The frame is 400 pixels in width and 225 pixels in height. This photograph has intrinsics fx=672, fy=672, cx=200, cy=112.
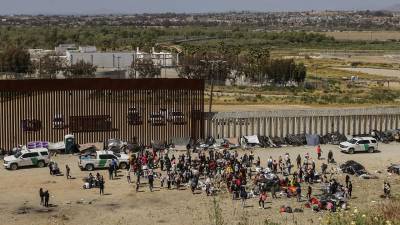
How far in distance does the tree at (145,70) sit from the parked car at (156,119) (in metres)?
37.3

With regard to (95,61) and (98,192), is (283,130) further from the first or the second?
(95,61)

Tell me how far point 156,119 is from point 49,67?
39617 mm

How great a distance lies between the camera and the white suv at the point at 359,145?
38.4m

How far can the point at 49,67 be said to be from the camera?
76438 millimetres

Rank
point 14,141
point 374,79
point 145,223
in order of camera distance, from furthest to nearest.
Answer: point 374,79 < point 14,141 < point 145,223

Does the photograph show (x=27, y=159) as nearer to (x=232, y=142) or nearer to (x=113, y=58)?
(x=232, y=142)

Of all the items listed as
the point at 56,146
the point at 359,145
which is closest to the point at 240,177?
the point at 359,145

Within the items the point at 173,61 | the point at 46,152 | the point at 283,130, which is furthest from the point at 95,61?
the point at 46,152

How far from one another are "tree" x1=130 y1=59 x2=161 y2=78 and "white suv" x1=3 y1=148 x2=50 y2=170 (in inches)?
1704

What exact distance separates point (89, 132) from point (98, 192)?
1010 cm

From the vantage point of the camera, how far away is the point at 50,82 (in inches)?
1501

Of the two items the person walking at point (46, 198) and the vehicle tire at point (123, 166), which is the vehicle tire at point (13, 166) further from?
the person walking at point (46, 198)

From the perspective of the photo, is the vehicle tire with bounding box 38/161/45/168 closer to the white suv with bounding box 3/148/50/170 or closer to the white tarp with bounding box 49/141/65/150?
the white suv with bounding box 3/148/50/170

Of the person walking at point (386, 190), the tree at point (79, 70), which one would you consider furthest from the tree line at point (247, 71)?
the person walking at point (386, 190)
